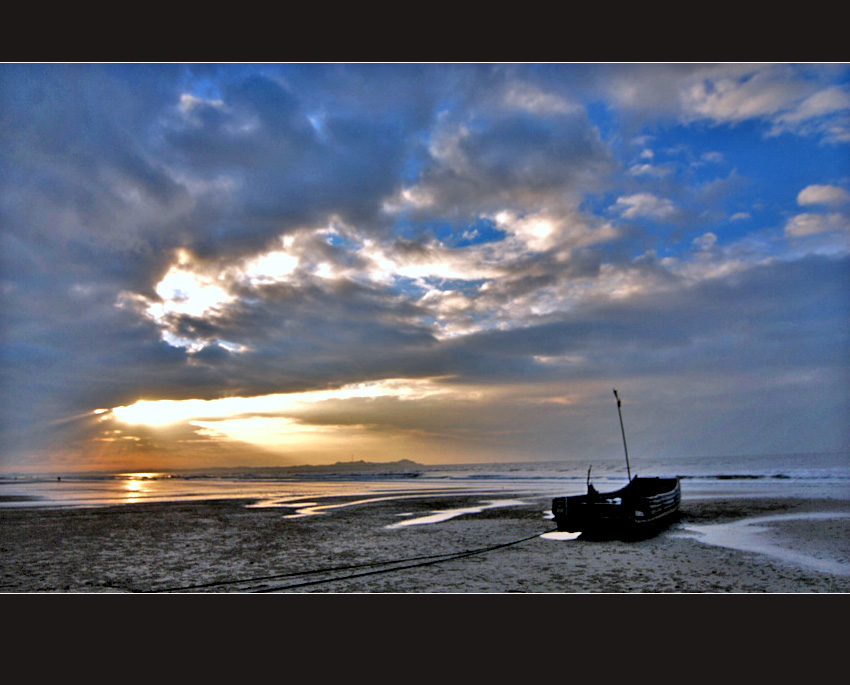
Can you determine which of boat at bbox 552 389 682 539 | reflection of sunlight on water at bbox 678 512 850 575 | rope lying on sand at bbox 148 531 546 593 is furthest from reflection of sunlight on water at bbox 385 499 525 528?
reflection of sunlight on water at bbox 678 512 850 575

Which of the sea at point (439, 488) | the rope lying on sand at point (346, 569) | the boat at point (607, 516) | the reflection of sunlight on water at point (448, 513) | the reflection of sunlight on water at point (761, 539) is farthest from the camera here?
the sea at point (439, 488)

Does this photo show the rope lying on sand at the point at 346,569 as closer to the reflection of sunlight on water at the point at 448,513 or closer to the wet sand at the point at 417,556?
the wet sand at the point at 417,556

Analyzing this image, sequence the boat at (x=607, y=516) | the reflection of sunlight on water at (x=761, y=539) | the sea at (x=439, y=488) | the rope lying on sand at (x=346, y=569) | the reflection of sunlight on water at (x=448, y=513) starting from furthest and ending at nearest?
the sea at (x=439, y=488)
the reflection of sunlight on water at (x=448, y=513)
the boat at (x=607, y=516)
the reflection of sunlight on water at (x=761, y=539)
the rope lying on sand at (x=346, y=569)

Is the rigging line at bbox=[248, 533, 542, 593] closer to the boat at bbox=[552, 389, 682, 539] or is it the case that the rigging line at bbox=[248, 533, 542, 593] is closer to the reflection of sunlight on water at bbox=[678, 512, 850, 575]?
the boat at bbox=[552, 389, 682, 539]

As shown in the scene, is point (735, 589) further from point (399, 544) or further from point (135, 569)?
point (135, 569)

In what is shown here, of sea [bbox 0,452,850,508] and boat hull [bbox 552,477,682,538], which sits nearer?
boat hull [bbox 552,477,682,538]

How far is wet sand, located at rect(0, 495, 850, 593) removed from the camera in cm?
1219

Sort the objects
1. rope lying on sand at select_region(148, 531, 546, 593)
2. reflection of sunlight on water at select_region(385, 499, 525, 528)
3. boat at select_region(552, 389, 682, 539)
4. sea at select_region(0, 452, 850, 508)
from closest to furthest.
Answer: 1. rope lying on sand at select_region(148, 531, 546, 593)
2. boat at select_region(552, 389, 682, 539)
3. reflection of sunlight on water at select_region(385, 499, 525, 528)
4. sea at select_region(0, 452, 850, 508)

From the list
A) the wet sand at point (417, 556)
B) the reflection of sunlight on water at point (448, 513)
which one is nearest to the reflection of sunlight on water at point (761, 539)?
the wet sand at point (417, 556)

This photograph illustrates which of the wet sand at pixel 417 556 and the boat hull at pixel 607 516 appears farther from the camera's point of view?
the boat hull at pixel 607 516

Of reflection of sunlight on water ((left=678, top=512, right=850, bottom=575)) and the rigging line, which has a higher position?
the rigging line

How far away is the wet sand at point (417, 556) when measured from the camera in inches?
480

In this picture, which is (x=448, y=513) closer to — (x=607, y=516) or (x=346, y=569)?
(x=607, y=516)

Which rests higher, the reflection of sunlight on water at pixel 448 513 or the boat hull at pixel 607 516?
the boat hull at pixel 607 516
